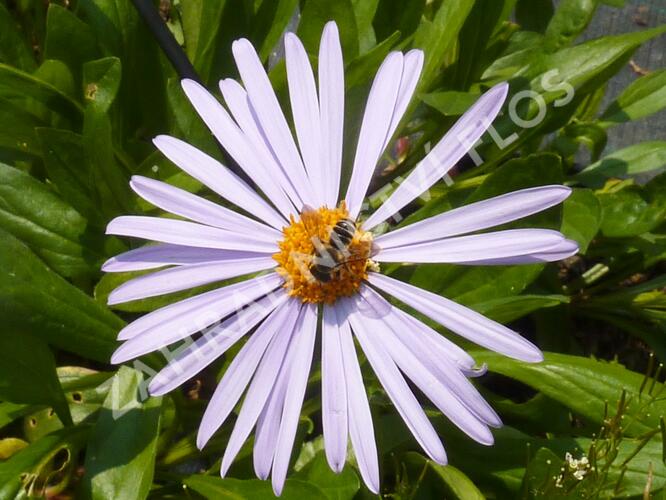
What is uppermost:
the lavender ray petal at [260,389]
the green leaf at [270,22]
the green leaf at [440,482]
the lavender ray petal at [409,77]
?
the green leaf at [270,22]

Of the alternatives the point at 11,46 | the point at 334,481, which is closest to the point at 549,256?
the point at 334,481

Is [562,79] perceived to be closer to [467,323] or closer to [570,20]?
[570,20]

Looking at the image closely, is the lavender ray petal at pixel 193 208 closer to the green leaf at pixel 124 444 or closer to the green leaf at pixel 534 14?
the green leaf at pixel 124 444

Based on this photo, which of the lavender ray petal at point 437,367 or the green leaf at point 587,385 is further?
the green leaf at point 587,385

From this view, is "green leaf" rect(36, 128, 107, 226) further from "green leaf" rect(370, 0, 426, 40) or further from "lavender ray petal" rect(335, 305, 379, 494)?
"green leaf" rect(370, 0, 426, 40)

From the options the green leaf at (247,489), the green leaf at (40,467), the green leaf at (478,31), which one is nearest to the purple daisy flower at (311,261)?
the green leaf at (247,489)
